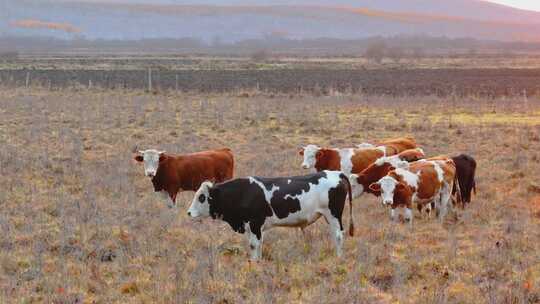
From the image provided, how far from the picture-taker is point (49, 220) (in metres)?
11.0

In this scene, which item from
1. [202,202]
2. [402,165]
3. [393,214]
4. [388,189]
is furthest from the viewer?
[402,165]

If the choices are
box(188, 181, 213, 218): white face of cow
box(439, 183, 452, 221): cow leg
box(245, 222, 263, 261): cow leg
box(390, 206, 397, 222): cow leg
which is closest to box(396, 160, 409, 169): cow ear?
box(439, 183, 452, 221): cow leg

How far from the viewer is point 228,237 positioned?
10188mm

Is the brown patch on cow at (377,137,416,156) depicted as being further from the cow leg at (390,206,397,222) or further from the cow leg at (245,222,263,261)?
the cow leg at (245,222,263,261)

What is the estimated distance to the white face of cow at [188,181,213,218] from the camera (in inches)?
382

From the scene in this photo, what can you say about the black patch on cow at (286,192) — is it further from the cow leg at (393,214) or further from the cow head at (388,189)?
the cow leg at (393,214)

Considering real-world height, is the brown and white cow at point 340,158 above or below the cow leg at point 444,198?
above

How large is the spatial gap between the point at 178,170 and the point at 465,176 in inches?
209

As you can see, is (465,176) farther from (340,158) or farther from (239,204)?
(239,204)

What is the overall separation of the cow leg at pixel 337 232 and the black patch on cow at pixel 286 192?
1.62 feet

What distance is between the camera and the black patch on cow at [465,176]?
1286cm

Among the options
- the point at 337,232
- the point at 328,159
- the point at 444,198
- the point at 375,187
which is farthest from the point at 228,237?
the point at 328,159

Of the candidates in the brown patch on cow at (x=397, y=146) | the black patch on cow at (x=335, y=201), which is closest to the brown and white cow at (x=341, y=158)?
the brown patch on cow at (x=397, y=146)

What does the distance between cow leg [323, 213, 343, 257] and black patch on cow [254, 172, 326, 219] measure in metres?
0.49
